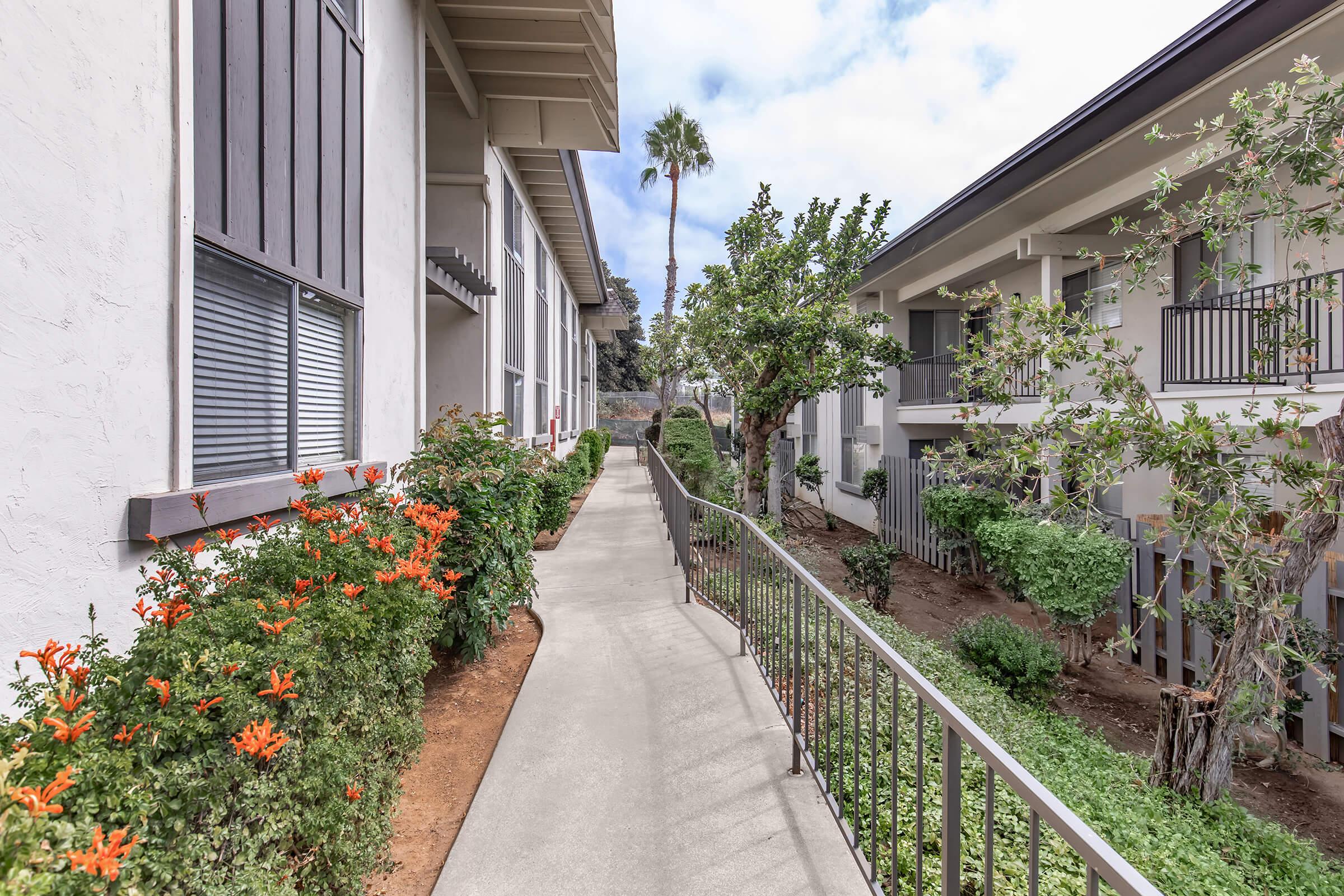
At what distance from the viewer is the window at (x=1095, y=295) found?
32.4ft

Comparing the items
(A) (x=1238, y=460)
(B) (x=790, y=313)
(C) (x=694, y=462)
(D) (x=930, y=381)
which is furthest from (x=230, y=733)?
(D) (x=930, y=381)

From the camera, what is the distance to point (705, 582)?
6348mm

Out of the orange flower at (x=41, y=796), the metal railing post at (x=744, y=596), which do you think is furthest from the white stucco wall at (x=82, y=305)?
the metal railing post at (x=744, y=596)

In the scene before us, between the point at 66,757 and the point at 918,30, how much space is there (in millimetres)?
12205

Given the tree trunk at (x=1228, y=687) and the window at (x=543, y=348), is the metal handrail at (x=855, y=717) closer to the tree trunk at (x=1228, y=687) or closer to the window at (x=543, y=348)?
the tree trunk at (x=1228, y=687)

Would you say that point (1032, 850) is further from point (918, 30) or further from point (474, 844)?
point (918, 30)

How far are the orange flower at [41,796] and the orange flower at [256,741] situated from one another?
283 millimetres

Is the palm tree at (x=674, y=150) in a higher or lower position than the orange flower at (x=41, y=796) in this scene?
higher

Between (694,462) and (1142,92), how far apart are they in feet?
31.2

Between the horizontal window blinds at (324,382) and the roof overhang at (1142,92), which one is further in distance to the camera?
the roof overhang at (1142,92)

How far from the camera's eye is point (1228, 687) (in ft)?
13.3

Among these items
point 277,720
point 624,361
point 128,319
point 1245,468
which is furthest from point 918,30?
point 624,361

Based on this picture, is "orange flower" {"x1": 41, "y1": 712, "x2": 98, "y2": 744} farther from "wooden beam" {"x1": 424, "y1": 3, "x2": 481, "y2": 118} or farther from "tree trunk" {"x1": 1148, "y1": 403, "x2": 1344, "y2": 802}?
"wooden beam" {"x1": 424, "y1": 3, "x2": 481, "y2": 118}

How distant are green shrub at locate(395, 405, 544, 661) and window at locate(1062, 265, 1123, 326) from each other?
9.04m
